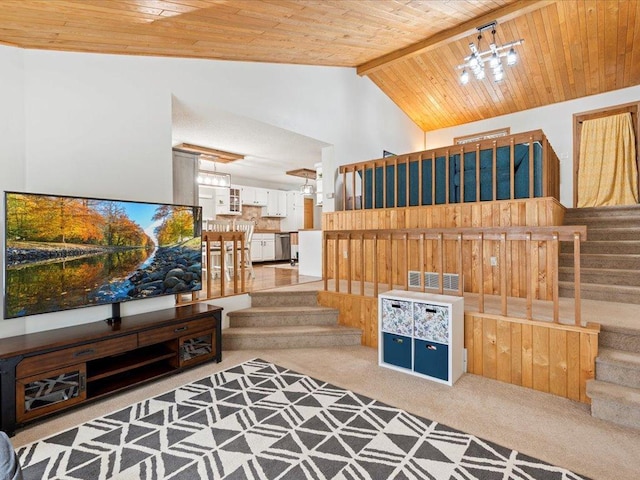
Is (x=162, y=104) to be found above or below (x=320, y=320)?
above

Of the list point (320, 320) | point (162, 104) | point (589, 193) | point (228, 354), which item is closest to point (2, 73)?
point (162, 104)

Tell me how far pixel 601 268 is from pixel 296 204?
23.5 feet

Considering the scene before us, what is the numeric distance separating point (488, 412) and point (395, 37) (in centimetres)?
443

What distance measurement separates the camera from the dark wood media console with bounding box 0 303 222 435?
2.14 metres

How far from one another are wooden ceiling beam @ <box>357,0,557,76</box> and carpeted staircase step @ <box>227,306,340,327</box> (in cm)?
386

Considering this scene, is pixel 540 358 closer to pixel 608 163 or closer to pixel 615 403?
pixel 615 403

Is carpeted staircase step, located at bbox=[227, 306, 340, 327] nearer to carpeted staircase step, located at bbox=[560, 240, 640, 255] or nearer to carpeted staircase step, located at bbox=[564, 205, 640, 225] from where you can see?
carpeted staircase step, located at bbox=[560, 240, 640, 255]

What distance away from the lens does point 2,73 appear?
254 cm

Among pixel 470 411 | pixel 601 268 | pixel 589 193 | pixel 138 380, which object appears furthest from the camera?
pixel 589 193

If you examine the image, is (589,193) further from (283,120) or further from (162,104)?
(162,104)

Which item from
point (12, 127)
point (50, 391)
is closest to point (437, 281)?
point (50, 391)

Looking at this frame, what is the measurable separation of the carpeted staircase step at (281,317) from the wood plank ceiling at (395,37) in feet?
9.53

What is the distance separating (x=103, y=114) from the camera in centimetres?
300

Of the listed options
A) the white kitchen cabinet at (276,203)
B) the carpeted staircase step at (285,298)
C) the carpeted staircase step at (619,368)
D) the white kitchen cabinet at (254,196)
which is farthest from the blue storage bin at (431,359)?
the white kitchen cabinet at (276,203)
